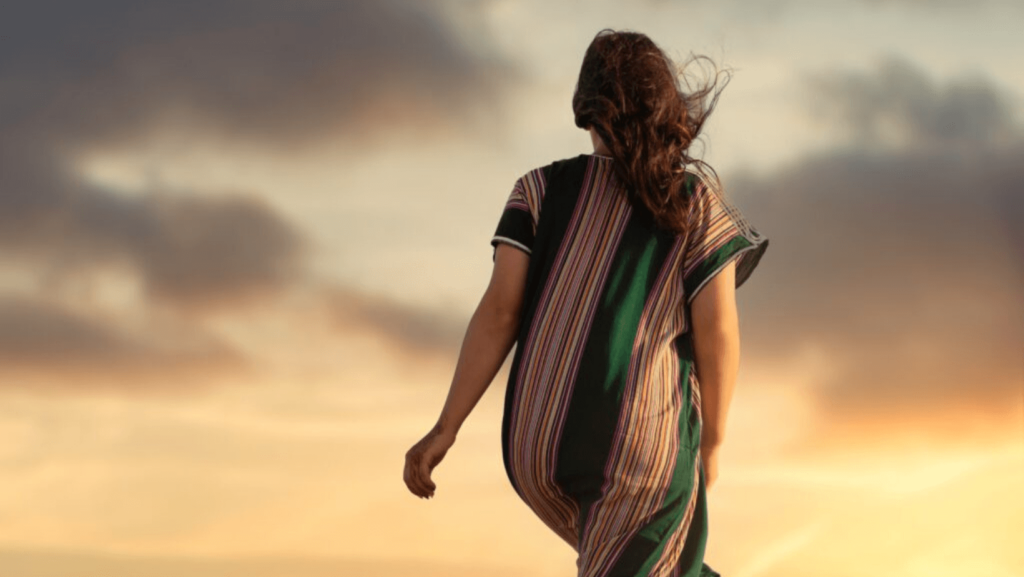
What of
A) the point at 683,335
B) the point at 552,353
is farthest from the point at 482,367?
the point at 683,335

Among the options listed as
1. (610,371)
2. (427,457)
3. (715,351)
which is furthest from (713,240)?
(427,457)

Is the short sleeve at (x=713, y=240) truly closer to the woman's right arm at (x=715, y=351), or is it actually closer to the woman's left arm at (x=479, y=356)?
the woman's right arm at (x=715, y=351)

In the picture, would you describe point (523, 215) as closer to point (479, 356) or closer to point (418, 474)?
point (479, 356)

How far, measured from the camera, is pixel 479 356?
5.87 meters

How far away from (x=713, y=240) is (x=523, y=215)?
61cm

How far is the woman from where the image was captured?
18.4 ft

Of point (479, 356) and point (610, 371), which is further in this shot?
point (479, 356)

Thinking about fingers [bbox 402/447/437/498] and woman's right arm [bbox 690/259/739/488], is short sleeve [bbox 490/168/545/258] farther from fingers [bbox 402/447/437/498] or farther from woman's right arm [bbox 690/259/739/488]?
fingers [bbox 402/447/437/498]

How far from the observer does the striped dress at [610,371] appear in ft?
18.4

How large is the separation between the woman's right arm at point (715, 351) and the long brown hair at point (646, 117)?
0.23 metres

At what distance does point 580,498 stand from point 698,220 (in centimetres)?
94

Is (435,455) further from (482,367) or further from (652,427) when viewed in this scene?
(652,427)

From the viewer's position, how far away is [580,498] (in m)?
5.68

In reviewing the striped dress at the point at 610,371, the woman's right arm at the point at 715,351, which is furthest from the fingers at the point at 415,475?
the woman's right arm at the point at 715,351
